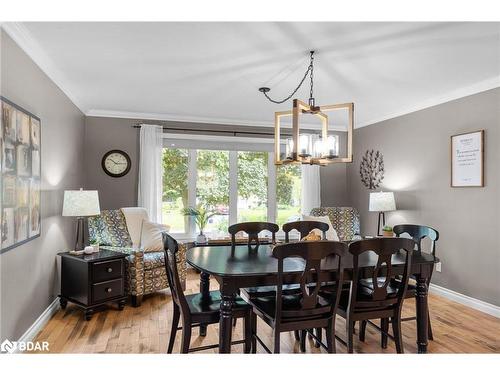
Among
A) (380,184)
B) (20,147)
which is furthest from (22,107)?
(380,184)

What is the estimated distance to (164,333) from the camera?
314 cm

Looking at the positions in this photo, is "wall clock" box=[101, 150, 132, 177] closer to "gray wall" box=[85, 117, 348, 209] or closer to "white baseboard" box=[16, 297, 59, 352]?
"gray wall" box=[85, 117, 348, 209]

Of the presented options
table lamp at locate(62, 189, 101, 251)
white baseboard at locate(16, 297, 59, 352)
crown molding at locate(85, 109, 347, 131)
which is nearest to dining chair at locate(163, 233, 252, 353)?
white baseboard at locate(16, 297, 59, 352)

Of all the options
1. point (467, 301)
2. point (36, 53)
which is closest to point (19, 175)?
point (36, 53)

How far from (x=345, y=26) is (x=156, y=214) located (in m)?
3.77

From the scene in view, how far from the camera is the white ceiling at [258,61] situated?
8.28 ft

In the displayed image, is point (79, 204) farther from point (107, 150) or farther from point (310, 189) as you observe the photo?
point (310, 189)

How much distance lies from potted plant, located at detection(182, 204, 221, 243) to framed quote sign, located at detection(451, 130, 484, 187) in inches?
132

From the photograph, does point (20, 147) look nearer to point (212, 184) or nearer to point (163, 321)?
point (163, 321)

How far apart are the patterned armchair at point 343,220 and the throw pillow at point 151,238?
2.31m

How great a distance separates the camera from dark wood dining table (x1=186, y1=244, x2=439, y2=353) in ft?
7.30

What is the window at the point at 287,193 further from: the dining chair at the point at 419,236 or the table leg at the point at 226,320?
the table leg at the point at 226,320

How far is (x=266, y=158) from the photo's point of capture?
596 centimetres

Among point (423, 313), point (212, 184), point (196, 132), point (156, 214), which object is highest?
point (196, 132)
